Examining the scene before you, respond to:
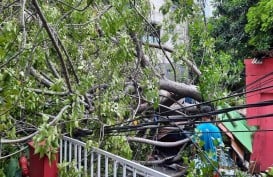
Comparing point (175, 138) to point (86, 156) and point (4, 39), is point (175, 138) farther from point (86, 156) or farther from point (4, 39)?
point (4, 39)

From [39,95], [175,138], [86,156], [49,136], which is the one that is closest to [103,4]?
[39,95]

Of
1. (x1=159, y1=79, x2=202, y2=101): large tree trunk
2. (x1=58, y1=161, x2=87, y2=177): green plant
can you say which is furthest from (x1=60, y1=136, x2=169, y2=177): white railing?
(x1=159, y1=79, x2=202, y2=101): large tree trunk

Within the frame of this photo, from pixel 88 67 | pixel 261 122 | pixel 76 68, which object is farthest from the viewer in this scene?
pixel 261 122

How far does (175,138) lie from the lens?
28.2 feet

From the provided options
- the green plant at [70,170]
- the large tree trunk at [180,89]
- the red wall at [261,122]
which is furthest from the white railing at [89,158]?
the red wall at [261,122]

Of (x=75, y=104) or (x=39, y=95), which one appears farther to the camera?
(x=39, y=95)

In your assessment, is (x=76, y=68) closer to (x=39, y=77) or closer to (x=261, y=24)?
(x=39, y=77)

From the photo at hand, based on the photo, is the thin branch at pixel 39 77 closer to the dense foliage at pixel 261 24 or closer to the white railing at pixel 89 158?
the white railing at pixel 89 158

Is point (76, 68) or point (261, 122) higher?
point (76, 68)

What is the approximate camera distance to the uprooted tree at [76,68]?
9.56 feet

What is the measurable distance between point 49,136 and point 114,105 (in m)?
1.44

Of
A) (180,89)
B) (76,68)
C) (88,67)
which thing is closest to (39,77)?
(76,68)

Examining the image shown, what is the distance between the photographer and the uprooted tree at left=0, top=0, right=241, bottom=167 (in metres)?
2.91

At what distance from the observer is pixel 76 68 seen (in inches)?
168
